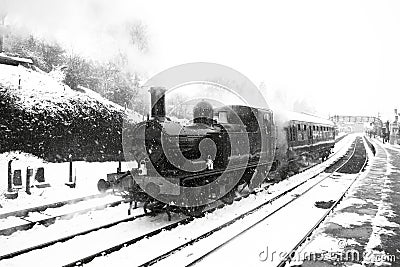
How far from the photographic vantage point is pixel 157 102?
8352 millimetres

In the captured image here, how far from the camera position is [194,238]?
7.15 meters

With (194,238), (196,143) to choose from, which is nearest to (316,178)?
(196,143)

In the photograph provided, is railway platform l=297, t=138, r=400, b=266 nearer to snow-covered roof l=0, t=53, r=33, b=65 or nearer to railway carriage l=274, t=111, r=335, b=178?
railway carriage l=274, t=111, r=335, b=178

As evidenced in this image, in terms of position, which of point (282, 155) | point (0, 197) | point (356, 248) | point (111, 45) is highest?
point (111, 45)

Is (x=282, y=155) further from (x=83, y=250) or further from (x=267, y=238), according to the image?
(x=83, y=250)

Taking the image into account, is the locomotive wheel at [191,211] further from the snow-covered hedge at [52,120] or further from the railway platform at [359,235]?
the snow-covered hedge at [52,120]

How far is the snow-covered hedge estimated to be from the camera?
44.9 ft

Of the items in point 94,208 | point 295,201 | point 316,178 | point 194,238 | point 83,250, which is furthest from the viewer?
point 316,178

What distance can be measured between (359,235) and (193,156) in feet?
14.2

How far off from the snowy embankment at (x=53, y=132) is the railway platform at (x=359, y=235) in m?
7.74

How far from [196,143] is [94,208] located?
3.59 m

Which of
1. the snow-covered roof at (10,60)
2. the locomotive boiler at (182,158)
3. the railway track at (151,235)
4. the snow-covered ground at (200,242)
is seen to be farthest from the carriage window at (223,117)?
the snow-covered roof at (10,60)

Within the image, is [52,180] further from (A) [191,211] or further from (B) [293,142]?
(B) [293,142]

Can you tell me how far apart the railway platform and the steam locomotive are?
117 inches
